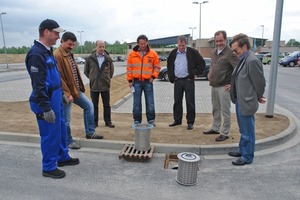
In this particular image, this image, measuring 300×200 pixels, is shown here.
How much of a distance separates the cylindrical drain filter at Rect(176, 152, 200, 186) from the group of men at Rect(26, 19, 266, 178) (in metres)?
1.00

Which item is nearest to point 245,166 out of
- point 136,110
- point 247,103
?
point 247,103

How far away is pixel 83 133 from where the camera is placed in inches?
212

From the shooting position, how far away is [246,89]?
388cm

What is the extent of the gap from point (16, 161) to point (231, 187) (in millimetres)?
3421

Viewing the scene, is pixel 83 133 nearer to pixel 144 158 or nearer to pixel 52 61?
pixel 144 158

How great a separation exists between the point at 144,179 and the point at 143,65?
2613 millimetres

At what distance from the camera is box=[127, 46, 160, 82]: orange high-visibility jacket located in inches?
216

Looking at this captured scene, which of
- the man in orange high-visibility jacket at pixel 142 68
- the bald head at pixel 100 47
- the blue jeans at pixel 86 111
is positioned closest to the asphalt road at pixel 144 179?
the blue jeans at pixel 86 111

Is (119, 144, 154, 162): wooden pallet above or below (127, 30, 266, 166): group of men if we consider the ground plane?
below

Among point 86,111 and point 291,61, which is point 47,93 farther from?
point 291,61

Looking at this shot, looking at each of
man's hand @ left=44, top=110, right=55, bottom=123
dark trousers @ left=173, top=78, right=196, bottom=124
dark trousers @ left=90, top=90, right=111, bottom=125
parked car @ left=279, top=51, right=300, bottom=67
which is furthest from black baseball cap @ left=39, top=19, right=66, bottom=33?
parked car @ left=279, top=51, right=300, bottom=67

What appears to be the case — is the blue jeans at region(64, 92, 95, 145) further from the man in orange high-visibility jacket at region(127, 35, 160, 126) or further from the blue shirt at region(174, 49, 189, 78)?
the blue shirt at region(174, 49, 189, 78)

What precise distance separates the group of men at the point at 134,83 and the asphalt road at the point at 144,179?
256mm

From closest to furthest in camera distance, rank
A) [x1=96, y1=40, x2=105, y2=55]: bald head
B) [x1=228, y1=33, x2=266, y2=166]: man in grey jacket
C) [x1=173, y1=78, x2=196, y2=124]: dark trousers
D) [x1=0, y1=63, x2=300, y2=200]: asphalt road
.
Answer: [x1=0, y1=63, x2=300, y2=200]: asphalt road → [x1=228, y1=33, x2=266, y2=166]: man in grey jacket → [x1=96, y1=40, x2=105, y2=55]: bald head → [x1=173, y1=78, x2=196, y2=124]: dark trousers
